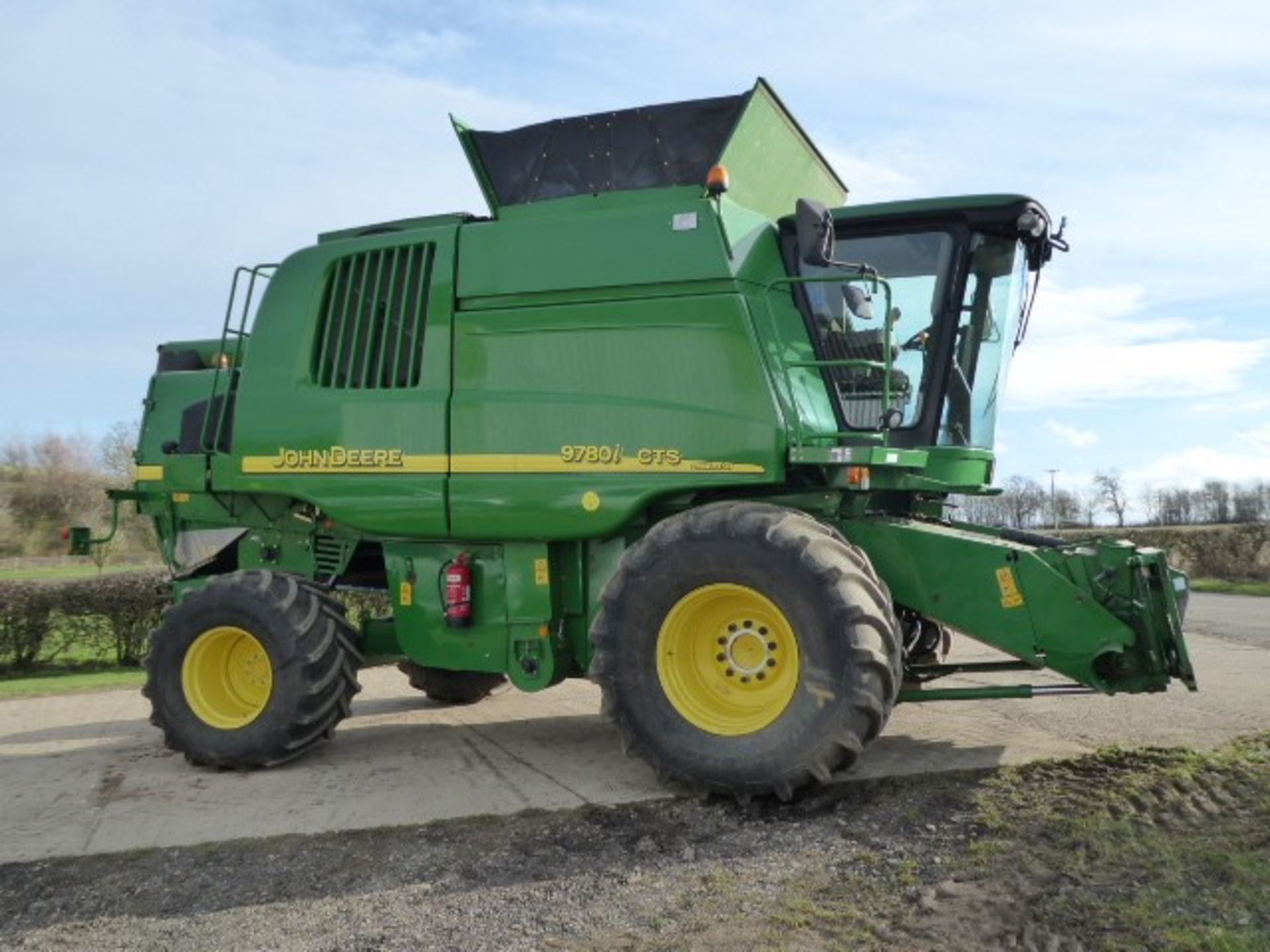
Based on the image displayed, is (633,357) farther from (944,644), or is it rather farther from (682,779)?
(944,644)

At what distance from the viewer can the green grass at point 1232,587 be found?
67.1 feet

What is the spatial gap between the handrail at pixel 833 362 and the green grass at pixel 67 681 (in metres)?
→ 7.40

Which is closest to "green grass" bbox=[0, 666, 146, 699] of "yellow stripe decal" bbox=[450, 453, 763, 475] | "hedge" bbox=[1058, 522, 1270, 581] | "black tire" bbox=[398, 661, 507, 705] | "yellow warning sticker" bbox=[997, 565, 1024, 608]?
"black tire" bbox=[398, 661, 507, 705]

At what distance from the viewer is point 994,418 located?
6.84 meters

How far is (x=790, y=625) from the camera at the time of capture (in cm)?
530

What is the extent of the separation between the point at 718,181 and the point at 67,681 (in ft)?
32.8

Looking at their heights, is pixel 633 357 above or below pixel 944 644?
above

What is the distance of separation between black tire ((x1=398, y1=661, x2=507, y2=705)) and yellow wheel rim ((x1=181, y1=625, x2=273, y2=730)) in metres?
1.92

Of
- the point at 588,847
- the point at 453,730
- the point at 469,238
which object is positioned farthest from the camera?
the point at 453,730

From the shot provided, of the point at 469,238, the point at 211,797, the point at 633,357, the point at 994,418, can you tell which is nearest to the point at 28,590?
the point at 211,797

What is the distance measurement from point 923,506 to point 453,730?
3641mm

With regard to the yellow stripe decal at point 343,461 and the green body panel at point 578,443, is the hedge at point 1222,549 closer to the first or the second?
the green body panel at point 578,443

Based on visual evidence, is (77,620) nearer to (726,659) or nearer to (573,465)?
(573,465)

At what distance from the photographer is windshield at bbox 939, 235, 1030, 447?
20.8 feet
